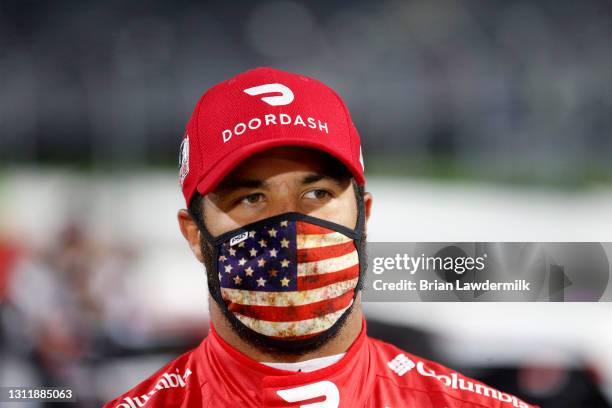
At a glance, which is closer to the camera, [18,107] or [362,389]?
[362,389]

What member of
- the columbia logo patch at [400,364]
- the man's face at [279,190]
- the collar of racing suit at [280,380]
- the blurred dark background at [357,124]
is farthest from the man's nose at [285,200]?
the blurred dark background at [357,124]

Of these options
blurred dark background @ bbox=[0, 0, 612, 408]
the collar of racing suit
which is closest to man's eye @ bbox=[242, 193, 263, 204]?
the collar of racing suit

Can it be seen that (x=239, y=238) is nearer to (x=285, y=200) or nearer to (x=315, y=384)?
(x=285, y=200)

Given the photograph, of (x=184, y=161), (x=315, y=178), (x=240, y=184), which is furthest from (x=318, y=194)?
(x=184, y=161)

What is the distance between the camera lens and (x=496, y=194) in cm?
230

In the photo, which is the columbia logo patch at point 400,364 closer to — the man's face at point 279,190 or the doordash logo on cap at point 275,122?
the man's face at point 279,190

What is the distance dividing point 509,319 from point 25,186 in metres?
1.83

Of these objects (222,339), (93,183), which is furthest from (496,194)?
(93,183)

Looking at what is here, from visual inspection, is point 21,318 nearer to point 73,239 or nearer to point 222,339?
point 73,239

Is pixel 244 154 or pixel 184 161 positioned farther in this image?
pixel 184 161

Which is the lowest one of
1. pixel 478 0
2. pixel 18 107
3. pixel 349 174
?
pixel 349 174

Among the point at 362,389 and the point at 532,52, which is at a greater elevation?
the point at 532,52

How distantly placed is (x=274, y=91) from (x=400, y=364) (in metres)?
0.78

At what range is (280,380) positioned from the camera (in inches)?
55.0
